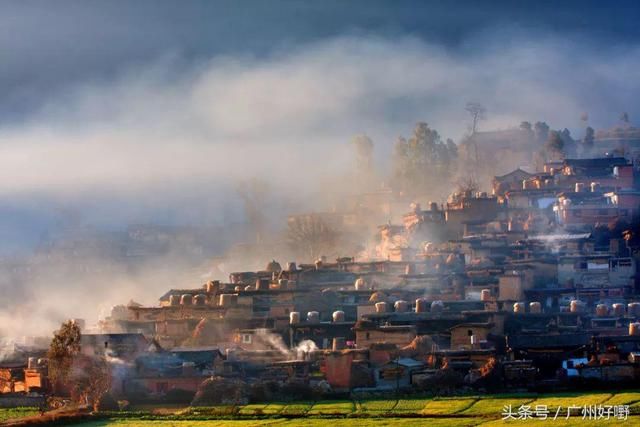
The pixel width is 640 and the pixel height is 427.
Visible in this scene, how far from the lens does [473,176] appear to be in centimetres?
11344

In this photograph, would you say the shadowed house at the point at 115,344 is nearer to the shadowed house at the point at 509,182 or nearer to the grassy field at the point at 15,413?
the grassy field at the point at 15,413

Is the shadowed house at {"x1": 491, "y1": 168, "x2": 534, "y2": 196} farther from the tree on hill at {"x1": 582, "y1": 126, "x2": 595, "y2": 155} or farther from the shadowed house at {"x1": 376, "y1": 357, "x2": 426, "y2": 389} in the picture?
the shadowed house at {"x1": 376, "y1": 357, "x2": 426, "y2": 389}

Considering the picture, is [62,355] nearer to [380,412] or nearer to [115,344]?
[115,344]

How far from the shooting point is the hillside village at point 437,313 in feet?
205

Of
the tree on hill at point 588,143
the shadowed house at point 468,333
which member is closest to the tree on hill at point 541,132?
the tree on hill at point 588,143

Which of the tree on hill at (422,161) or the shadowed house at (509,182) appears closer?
the shadowed house at (509,182)

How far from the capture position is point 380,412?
5700 cm

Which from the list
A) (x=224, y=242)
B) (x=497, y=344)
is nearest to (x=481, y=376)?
(x=497, y=344)

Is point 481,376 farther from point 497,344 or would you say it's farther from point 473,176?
point 473,176

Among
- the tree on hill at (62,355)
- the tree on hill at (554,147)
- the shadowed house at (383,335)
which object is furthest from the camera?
the tree on hill at (554,147)

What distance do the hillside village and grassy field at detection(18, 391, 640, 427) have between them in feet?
7.16

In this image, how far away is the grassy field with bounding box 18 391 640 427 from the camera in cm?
5438

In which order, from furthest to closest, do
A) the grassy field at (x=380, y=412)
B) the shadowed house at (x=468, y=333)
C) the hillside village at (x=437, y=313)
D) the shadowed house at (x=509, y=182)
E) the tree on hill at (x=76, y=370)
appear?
the shadowed house at (x=509, y=182)
the shadowed house at (x=468, y=333)
the hillside village at (x=437, y=313)
the tree on hill at (x=76, y=370)
the grassy field at (x=380, y=412)

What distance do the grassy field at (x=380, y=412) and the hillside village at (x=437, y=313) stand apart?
2183 mm
